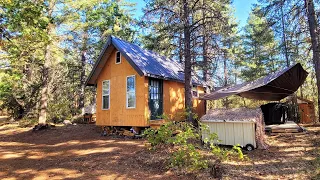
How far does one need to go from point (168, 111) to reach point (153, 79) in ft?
6.73

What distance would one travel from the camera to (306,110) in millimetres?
14016

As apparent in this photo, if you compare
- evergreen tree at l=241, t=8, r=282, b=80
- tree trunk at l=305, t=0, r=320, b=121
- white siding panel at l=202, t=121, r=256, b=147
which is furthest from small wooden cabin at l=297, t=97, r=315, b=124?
white siding panel at l=202, t=121, r=256, b=147

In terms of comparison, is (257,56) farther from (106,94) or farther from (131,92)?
(106,94)

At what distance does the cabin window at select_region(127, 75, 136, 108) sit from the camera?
1050cm

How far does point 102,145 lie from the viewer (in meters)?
8.38

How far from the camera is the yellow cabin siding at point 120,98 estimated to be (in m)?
10.1

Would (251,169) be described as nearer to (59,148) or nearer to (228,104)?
(59,148)

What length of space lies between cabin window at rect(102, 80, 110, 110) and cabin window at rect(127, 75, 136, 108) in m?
1.56

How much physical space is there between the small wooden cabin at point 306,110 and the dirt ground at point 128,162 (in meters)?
6.00

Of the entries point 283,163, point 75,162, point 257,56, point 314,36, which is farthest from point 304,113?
point 75,162

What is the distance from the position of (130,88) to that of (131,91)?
17 cm

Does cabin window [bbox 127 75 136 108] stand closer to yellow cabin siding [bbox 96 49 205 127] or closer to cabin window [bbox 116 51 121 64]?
yellow cabin siding [bbox 96 49 205 127]

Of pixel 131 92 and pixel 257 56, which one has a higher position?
pixel 257 56

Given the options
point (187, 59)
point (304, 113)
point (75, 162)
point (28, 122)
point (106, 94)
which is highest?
point (187, 59)
